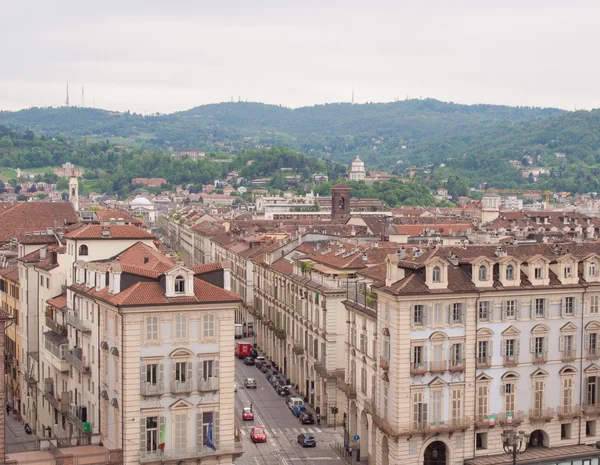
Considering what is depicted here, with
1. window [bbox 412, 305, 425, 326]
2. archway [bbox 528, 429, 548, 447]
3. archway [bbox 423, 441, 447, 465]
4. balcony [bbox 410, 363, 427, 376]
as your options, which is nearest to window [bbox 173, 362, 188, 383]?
balcony [bbox 410, 363, 427, 376]

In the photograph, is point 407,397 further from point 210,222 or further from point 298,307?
point 210,222

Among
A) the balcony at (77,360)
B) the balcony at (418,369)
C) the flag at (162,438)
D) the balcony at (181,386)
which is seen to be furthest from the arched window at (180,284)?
the balcony at (418,369)

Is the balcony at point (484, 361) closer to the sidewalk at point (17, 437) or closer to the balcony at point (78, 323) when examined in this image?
the balcony at point (78, 323)

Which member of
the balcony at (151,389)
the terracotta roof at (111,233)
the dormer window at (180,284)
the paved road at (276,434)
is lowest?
the paved road at (276,434)

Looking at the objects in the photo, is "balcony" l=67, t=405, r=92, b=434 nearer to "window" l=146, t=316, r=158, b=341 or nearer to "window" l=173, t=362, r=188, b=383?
"window" l=173, t=362, r=188, b=383

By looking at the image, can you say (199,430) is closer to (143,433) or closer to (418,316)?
(143,433)

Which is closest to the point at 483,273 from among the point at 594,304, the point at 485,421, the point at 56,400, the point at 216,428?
the point at 594,304
